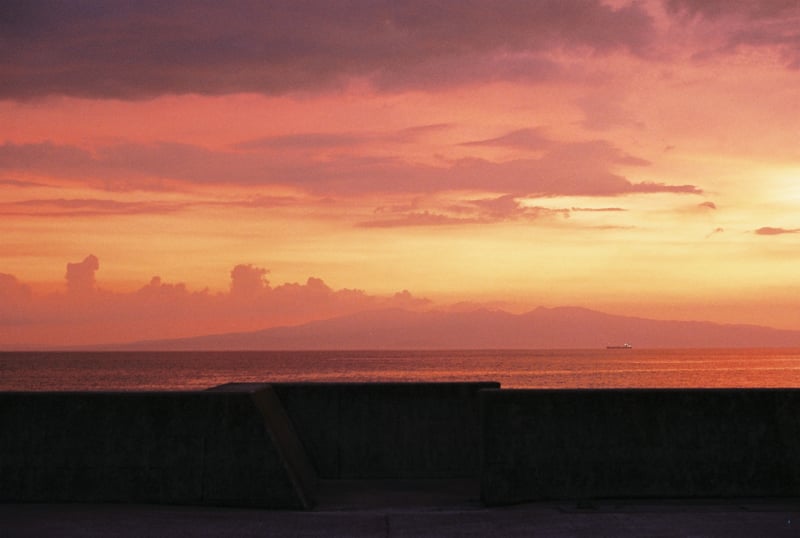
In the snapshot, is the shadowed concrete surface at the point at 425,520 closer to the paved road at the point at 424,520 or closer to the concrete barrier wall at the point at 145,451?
the paved road at the point at 424,520

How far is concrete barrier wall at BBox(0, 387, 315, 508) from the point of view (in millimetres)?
11680

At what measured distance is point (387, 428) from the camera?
1431 cm

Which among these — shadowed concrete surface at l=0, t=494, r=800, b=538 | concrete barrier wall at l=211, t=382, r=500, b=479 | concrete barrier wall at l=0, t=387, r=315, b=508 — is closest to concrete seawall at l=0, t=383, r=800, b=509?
concrete barrier wall at l=0, t=387, r=315, b=508

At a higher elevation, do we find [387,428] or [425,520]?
[387,428]

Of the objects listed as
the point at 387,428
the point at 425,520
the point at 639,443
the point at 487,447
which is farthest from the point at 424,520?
the point at 387,428

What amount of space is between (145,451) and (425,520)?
3.69 meters

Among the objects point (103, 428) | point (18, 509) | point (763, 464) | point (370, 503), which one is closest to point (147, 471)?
point (103, 428)

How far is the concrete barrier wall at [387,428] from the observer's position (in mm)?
14227

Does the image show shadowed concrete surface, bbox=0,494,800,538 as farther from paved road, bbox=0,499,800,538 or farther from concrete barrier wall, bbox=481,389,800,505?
concrete barrier wall, bbox=481,389,800,505

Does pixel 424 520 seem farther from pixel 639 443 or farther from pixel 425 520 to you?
pixel 639 443

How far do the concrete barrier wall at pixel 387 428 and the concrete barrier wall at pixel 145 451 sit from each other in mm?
2456

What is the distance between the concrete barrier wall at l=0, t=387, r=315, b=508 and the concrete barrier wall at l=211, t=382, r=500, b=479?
2.46m

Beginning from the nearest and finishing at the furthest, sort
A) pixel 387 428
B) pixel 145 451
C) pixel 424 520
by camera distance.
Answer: pixel 424 520
pixel 145 451
pixel 387 428

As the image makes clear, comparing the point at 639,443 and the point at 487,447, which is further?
the point at 639,443
